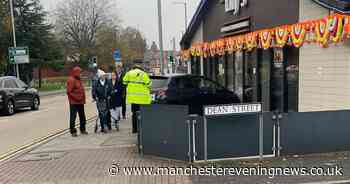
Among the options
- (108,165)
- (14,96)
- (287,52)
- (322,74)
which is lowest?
(108,165)

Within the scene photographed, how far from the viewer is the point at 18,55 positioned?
31.8 metres

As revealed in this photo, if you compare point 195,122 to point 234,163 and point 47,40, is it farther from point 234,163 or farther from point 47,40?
point 47,40

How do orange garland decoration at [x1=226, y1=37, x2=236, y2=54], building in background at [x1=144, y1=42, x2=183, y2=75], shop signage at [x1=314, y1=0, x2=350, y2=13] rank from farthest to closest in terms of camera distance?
building in background at [x1=144, y1=42, x2=183, y2=75]
orange garland decoration at [x1=226, y1=37, x2=236, y2=54]
shop signage at [x1=314, y1=0, x2=350, y2=13]

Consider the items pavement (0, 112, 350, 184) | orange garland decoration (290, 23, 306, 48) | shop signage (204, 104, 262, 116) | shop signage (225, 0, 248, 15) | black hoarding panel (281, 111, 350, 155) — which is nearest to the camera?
pavement (0, 112, 350, 184)

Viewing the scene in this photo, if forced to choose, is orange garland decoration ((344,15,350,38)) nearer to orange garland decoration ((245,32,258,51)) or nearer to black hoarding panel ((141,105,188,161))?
black hoarding panel ((141,105,188,161))

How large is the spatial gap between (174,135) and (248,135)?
1.28 metres

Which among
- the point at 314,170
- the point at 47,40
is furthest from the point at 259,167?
the point at 47,40

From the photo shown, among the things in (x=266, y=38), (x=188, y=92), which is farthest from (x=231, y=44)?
(x=188, y=92)

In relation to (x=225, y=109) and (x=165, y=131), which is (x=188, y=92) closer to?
(x=165, y=131)

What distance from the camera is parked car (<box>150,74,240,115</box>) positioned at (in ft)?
Answer: 35.2

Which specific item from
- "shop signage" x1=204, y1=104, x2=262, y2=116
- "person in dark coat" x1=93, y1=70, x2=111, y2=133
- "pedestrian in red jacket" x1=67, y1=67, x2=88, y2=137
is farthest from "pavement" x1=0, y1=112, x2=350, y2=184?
"person in dark coat" x1=93, y1=70, x2=111, y2=133

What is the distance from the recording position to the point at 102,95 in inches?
404

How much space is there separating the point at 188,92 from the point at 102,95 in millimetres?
2568

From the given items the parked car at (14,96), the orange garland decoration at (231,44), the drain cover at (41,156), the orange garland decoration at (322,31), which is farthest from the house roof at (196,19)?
the drain cover at (41,156)
